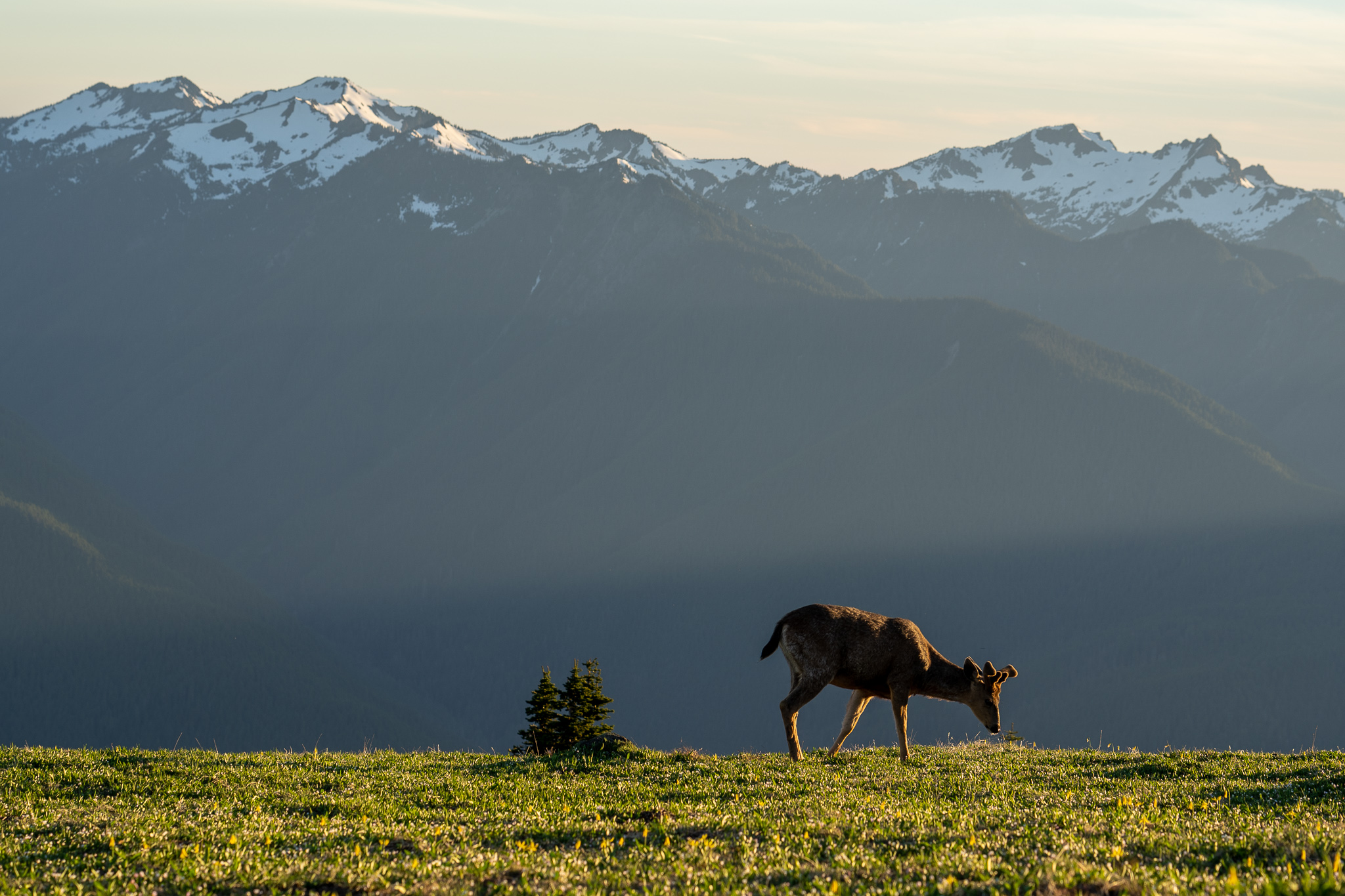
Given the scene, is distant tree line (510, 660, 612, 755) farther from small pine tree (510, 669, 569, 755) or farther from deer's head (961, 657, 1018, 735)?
deer's head (961, 657, 1018, 735)

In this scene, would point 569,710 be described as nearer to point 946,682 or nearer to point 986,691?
point 946,682

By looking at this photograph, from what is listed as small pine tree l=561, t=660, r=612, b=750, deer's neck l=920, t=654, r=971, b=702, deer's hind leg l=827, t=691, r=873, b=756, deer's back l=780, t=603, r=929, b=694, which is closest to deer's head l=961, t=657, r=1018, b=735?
deer's neck l=920, t=654, r=971, b=702

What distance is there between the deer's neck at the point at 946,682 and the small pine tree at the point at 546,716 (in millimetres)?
19587

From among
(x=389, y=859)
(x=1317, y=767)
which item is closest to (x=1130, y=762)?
(x=1317, y=767)

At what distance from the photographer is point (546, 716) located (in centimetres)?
4559

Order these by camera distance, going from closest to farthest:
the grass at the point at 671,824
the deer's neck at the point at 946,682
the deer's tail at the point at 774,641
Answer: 1. the grass at the point at 671,824
2. the deer's tail at the point at 774,641
3. the deer's neck at the point at 946,682

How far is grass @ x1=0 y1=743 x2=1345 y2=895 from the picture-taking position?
1134cm

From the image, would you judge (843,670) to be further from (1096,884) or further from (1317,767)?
(1096,884)

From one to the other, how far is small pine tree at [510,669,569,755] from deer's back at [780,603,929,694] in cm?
1963

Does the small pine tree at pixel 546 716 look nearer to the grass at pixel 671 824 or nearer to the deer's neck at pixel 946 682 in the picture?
the deer's neck at pixel 946 682

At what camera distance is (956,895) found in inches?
421

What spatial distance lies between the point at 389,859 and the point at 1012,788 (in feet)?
34.5

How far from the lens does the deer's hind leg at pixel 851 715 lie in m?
24.6

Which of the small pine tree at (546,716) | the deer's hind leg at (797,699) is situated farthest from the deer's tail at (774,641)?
the small pine tree at (546,716)
